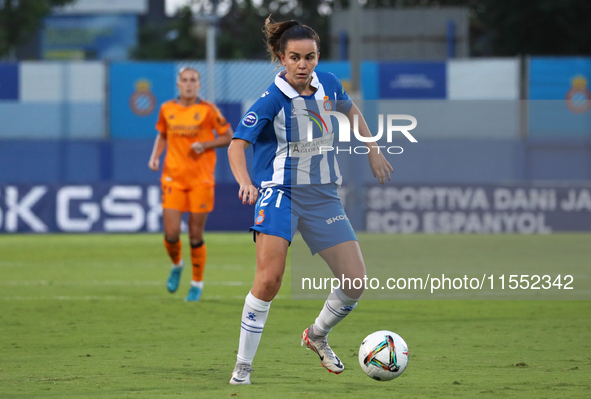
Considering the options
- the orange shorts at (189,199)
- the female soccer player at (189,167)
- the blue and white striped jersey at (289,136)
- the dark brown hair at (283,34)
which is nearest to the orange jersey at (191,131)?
the female soccer player at (189,167)

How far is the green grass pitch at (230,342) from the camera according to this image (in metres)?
5.39

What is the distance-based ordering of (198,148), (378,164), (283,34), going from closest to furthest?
1. (283,34)
2. (378,164)
3. (198,148)

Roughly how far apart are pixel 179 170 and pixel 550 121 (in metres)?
15.1

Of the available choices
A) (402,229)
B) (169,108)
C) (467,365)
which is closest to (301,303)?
(169,108)

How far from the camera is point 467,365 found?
615cm

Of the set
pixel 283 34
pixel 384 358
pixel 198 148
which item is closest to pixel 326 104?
pixel 283 34

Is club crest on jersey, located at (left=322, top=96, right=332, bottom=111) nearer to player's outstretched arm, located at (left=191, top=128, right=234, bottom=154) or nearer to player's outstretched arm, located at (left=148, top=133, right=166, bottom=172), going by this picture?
player's outstretched arm, located at (left=191, top=128, right=234, bottom=154)

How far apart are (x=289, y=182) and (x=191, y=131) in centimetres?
473

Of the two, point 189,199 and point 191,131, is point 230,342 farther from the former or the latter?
point 191,131

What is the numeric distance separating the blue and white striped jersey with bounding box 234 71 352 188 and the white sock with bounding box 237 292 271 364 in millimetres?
689

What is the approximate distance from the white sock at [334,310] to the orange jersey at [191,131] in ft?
14.3

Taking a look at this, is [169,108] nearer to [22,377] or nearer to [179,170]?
[179,170]

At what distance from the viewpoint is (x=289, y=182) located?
5555 mm

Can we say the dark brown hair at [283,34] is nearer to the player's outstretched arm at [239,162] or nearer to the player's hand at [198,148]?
the player's outstretched arm at [239,162]
